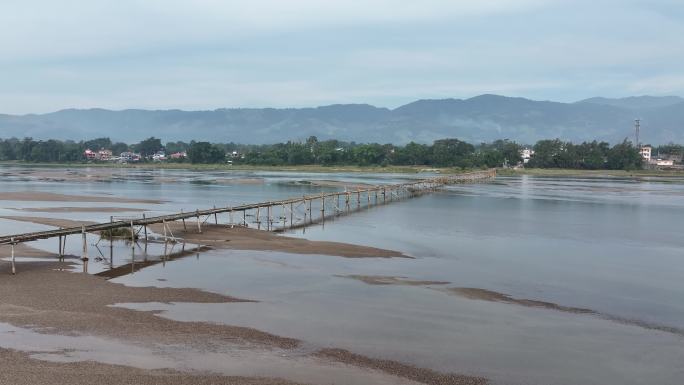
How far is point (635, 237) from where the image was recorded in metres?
39.2

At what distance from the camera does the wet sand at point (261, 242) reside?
30.3m

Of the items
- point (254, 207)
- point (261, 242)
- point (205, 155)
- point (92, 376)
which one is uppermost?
point (205, 155)

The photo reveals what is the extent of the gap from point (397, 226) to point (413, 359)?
27.7 m

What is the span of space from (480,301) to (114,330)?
12113 millimetres

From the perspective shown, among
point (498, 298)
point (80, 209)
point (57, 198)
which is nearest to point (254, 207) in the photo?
point (80, 209)

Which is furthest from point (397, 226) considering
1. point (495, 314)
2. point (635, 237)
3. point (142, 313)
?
point (142, 313)

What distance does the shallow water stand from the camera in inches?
612

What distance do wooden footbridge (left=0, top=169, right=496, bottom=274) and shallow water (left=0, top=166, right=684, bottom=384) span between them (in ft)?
7.08

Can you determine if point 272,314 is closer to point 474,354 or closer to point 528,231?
point 474,354

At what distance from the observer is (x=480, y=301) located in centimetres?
2097

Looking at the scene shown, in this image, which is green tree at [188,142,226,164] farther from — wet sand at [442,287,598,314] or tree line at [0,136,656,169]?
wet sand at [442,287,598,314]

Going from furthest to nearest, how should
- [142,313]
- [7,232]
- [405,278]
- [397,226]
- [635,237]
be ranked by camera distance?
[397,226]
[635,237]
[7,232]
[405,278]
[142,313]

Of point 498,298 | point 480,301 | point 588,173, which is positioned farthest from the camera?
point 588,173

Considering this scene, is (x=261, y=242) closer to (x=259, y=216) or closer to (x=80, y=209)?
(x=259, y=216)
